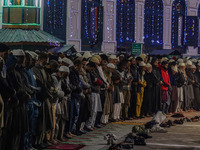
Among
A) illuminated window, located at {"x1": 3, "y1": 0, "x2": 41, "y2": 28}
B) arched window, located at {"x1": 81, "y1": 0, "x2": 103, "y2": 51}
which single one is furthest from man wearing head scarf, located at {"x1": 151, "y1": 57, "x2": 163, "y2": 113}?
arched window, located at {"x1": 81, "y1": 0, "x2": 103, "y2": 51}

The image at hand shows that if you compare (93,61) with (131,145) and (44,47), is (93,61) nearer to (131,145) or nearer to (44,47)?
(131,145)

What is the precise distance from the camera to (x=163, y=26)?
151 feet

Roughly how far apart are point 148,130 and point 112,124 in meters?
2.26

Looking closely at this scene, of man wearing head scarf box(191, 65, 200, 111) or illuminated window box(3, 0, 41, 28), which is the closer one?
man wearing head scarf box(191, 65, 200, 111)

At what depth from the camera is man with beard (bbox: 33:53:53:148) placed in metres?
11.1

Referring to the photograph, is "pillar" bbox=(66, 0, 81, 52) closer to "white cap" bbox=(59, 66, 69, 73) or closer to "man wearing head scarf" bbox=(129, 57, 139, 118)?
"man wearing head scarf" bbox=(129, 57, 139, 118)

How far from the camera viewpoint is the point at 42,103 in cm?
1122

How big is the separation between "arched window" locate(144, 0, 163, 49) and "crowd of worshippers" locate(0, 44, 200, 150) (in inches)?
842

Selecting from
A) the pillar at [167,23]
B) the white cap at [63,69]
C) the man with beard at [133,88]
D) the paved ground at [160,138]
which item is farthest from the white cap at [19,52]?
the pillar at [167,23]

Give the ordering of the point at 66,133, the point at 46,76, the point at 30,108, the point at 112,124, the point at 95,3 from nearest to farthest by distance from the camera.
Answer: the point at 30,108
the point at 46,76
the point at 66,133
the point at 112,124
the point at 95,3

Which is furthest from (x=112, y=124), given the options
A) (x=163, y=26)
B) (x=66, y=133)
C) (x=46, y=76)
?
(x=163, y=26)

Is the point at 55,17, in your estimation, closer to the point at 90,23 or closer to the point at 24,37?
the point at 90,23

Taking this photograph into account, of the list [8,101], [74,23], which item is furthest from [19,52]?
[74,23]

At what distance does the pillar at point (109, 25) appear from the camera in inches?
1602
